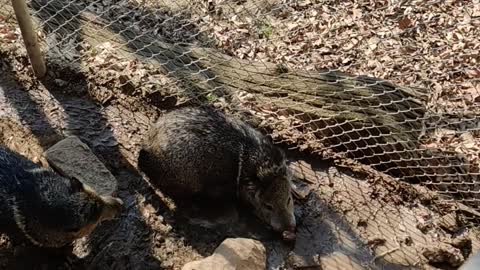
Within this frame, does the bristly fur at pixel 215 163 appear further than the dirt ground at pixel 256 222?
Yes

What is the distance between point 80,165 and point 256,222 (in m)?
1.36

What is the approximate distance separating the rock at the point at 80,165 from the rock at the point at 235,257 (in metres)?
0.90

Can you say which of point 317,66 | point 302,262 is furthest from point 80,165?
point 317,66

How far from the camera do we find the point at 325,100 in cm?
510

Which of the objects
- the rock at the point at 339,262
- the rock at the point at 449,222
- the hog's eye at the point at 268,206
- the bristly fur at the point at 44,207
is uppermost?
the bristly fur at the point at 44,207

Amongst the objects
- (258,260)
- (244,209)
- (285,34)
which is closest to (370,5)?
(285,34)

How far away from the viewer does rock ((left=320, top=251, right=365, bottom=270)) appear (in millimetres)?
4344

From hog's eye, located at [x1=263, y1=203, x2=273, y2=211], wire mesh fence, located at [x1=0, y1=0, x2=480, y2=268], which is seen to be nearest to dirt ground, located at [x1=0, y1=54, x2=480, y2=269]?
hog's eye, located at [x1=263, y1=203, x2=273, y2=211]

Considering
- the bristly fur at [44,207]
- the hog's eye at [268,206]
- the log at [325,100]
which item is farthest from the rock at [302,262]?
the bristly fur at [44,207]

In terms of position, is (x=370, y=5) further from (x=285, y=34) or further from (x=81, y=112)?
(x=81, y=112)

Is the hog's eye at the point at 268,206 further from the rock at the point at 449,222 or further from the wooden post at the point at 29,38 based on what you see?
the wooden post at the point at 29,38

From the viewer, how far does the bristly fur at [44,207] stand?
3.96 meters

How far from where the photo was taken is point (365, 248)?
448cm

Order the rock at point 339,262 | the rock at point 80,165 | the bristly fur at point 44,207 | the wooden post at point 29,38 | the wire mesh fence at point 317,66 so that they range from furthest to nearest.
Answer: the wire mesh fence at point 317,66
the wooden post at point 29,38
the rock at point 80,165
the rock at point 339,262
the bristly fur at point 44,207
